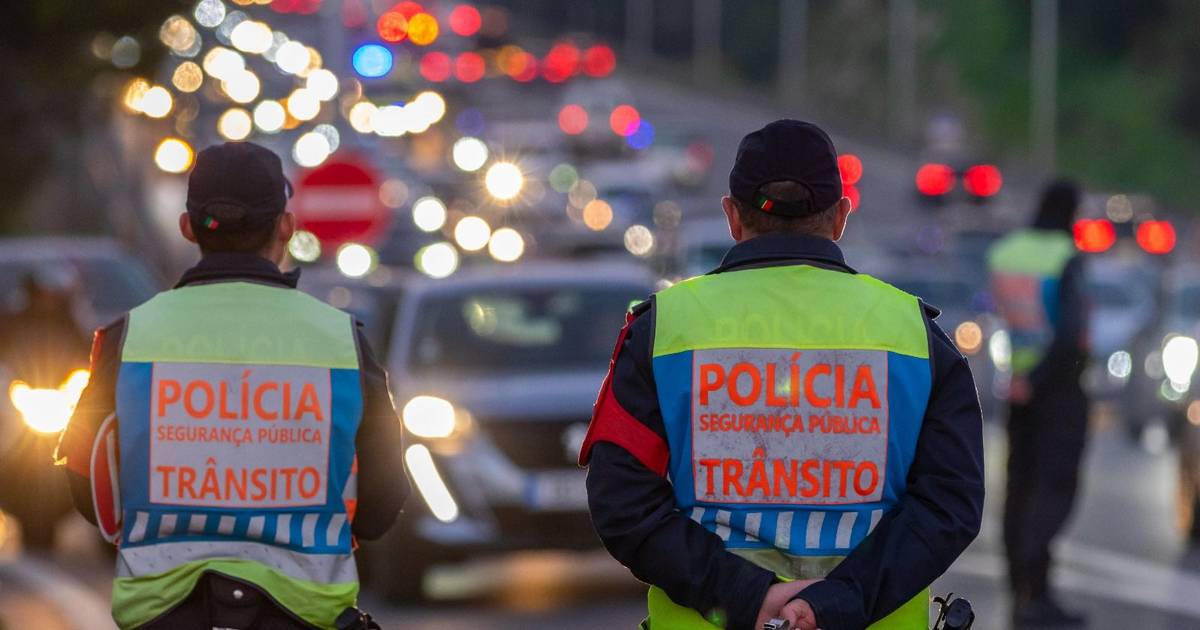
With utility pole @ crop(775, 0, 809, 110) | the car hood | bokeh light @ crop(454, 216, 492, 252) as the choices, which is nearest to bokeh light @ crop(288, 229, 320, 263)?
bokeh light @ crop(454, 216, 492, 252)

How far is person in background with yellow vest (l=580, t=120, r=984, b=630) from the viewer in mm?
4891

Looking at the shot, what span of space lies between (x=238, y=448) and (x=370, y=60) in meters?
22.8

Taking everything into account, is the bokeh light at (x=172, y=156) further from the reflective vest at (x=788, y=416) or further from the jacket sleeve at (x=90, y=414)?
the reflective vest at (x=788, y=416)

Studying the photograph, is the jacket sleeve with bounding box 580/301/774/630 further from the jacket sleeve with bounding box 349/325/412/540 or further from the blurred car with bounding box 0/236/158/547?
the blurred car with bounding box 0/236/158/547

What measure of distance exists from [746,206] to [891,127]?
3581 inches

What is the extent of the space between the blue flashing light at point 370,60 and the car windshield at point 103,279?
984cm

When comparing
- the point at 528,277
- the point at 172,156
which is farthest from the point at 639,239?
the point at 528,277

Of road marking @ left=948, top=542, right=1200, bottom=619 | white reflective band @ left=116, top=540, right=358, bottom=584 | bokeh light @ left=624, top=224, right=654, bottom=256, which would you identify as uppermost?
bokeh light @ left=624, top=224, right=654, bottom=256

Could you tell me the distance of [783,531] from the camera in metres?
4.95

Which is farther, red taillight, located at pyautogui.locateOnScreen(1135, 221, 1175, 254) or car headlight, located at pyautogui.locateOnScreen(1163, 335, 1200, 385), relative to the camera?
red taillight, located at pyautogui.locateOnScreen(1135, 221, 1175, 254)

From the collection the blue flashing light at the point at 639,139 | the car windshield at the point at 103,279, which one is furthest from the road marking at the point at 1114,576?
the blue flashing light at the point at 639,139

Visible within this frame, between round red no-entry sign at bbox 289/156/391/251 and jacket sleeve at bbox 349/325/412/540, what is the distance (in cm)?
1438

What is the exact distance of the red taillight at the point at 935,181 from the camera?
3719 centimetres

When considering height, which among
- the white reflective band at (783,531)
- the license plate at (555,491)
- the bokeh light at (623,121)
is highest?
the bokeh light at (623,121)
